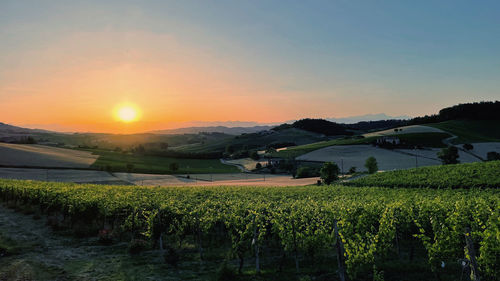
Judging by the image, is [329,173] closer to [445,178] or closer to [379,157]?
[445,178]

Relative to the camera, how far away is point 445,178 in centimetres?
4675

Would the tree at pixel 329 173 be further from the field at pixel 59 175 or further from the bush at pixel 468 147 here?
the bush at pixel 468 147

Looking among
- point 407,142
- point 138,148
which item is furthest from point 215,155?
point 407,142

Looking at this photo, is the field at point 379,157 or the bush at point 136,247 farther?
the field at point 379,157

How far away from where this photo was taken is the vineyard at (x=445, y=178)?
42.5m

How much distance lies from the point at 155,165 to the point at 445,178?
303 feet

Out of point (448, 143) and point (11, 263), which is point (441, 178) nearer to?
point (11, 263)

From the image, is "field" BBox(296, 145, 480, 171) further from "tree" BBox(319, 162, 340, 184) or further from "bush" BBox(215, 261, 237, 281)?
"bush" BBox(215, 261, 237, 281)

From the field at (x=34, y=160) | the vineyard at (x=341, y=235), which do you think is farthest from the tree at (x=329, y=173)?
the field at (x=34, y=160)

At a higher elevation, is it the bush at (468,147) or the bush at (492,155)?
the bush at (468,147)

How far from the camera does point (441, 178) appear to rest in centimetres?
4753

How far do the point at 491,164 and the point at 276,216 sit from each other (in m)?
44.9

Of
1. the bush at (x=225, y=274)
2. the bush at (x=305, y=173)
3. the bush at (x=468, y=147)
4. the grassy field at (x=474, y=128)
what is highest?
the grassy field at (x=474, y=128)

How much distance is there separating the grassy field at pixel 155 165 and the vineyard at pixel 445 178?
64.8 metres
